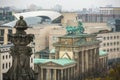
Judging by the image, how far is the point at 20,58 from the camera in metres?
13.5

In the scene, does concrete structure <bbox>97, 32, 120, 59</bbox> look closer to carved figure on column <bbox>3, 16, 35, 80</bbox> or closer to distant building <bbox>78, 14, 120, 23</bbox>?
distant building <bbox>78, 14, 120, 23</bbox>

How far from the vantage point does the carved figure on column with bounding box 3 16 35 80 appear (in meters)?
13.3

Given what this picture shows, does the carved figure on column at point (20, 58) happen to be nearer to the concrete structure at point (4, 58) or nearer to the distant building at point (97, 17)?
the concrete structure at point (4, 58)

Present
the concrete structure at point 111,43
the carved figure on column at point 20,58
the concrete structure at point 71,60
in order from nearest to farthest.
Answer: the carved figure on column at point 20,58, the concrete structure at point 71,60, the concrete structure at point 111,43

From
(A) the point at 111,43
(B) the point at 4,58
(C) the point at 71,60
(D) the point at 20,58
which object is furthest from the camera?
(A) the point at 111,43

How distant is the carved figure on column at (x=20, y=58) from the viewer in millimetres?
13336

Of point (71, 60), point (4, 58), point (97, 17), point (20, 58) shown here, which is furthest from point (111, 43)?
point (20, 58)

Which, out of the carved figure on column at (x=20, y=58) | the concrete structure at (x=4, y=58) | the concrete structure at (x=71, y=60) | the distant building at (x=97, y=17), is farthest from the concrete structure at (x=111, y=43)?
the carved figure on column at (x=20, y=58)

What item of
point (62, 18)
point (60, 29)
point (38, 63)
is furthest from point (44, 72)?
point (62, 18)

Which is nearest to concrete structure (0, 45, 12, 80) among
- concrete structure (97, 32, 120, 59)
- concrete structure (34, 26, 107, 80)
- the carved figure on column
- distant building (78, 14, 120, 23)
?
concrete structure (34, 26, 107, 80)

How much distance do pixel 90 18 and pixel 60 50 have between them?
388 ft

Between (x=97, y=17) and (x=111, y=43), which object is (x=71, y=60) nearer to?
(x=111, y=43)

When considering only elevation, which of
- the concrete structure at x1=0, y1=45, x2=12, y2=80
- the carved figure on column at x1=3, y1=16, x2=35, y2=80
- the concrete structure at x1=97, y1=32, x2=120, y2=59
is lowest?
the concrete structure at x1=97, y1=32, x2=120, y2=59

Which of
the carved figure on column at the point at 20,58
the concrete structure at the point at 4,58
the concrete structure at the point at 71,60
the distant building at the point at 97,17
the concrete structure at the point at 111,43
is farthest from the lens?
the distant building at the point at 97,17
